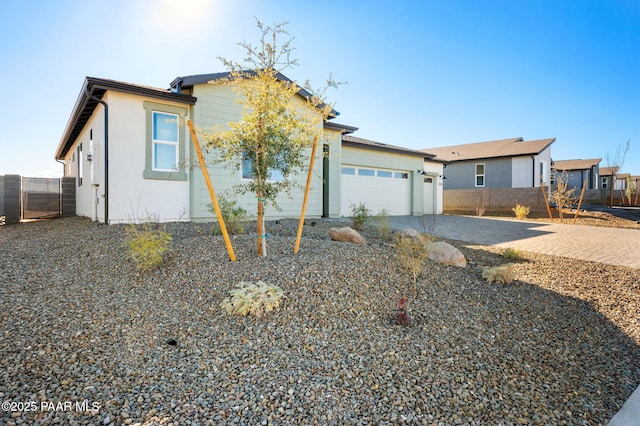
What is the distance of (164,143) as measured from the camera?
8477mm

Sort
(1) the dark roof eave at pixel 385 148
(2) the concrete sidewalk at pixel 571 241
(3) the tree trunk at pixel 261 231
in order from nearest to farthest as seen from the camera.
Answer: (3) the tree trunk at pixel 261 231 → (2) the concrete sidewalk at pixel 571 241 → (1) the dark roof eave at pixel 385 148

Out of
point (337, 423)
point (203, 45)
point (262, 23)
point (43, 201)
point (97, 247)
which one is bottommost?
point (337, 423)

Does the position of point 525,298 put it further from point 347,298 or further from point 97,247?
point 97,247

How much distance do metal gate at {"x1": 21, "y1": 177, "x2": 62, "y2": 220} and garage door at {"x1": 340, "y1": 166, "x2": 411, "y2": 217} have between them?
472 inches

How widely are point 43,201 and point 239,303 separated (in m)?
14.6

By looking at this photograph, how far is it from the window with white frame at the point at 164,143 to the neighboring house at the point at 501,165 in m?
16.8

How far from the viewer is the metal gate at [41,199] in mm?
12625

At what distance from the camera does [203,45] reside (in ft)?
21.8

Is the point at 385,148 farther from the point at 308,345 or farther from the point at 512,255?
the point at 308,345

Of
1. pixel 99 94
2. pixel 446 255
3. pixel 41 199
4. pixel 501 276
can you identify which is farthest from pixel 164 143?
pixel 41 199

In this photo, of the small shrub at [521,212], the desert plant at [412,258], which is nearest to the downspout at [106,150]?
the desert plant at [412,258]

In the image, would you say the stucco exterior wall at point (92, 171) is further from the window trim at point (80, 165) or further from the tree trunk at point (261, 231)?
the tree trunk at point (261, 231)

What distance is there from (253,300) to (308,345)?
78 cm

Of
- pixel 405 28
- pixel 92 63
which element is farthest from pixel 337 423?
pixel 92 63
